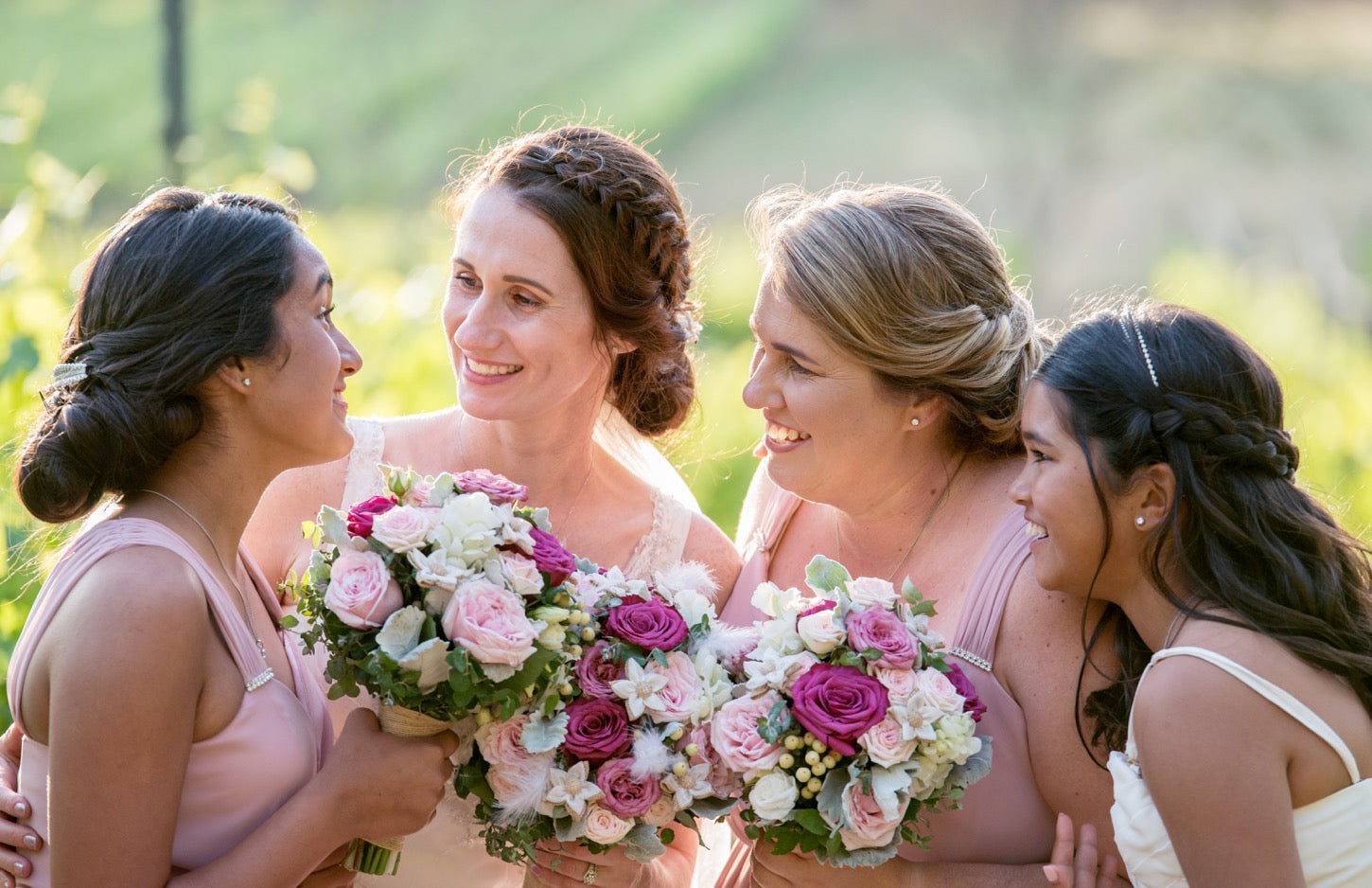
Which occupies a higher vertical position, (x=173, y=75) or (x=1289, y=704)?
(x=173, y=75)

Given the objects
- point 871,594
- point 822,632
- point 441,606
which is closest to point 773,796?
point 822,632

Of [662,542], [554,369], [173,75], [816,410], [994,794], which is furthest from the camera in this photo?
[173,75]

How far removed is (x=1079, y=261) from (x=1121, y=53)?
7.10ft

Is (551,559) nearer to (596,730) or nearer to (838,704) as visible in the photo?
(596,730)

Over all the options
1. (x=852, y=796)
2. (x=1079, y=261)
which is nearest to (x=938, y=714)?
(x=852, y=796)

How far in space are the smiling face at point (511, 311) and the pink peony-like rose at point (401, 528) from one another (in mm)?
1115

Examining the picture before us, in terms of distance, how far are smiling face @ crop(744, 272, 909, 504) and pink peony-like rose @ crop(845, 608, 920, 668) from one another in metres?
0.83

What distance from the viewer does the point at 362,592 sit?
104 inches

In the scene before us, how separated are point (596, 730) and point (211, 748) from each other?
0.82m

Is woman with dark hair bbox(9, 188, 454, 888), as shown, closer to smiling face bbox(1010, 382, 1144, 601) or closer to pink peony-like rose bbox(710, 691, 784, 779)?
pink peony-like rose bbox(710, 691, 784, 779)

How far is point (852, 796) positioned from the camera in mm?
2789

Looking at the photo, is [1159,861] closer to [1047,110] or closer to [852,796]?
[852,796]

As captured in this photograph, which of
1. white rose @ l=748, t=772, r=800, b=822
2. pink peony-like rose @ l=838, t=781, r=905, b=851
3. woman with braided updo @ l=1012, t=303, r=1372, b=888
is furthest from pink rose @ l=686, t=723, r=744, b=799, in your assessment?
woman with braided updo @ l=1012, t=303, r=1372, b=888

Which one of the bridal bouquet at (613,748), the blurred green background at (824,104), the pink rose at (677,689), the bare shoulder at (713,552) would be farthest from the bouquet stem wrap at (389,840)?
the blurred green background at (824,104)
